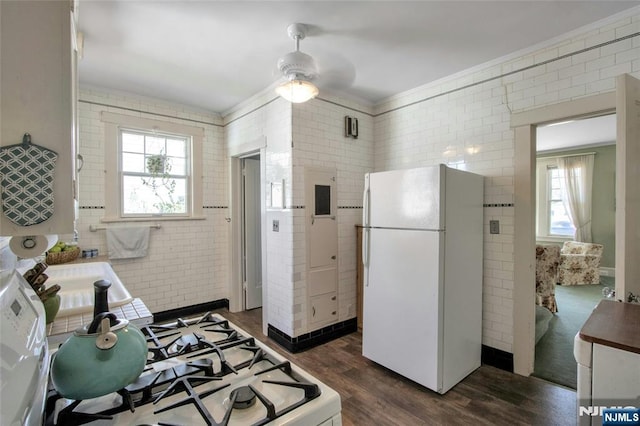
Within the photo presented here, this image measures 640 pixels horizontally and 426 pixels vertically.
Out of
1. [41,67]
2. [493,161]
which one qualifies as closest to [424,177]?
[493,161]

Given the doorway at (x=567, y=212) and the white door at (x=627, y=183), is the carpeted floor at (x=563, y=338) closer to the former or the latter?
the doorway at (x=567, y=212)

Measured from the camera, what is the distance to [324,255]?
3156 millimetres

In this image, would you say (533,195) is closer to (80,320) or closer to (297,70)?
(297,70)

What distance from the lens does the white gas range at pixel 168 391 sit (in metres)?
0.61

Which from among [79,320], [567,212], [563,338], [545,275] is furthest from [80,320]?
[567,212]

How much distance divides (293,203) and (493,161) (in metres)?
1.87

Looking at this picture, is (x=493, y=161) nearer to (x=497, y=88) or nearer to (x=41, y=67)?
(x=497, y=88)

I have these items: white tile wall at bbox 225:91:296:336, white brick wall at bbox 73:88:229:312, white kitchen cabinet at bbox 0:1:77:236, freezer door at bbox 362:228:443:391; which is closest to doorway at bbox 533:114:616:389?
freezer door at bbox 362:228:443:391

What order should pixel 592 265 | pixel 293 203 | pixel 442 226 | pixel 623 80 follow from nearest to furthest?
pixel 623 80 → pixel 442 226 → pixel 293 203 → pixel 592 265

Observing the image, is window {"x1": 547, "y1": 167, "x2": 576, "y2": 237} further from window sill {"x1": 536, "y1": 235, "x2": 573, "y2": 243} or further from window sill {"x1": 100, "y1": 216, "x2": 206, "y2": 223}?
window sill {"x1": 100, "y1": 216, "x2": 206, "y2": 223}

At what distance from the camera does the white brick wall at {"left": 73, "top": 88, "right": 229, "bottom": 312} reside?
10.5ft

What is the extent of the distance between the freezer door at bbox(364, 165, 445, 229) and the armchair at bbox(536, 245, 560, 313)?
8.19ft

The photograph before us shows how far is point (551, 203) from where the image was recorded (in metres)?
6.86

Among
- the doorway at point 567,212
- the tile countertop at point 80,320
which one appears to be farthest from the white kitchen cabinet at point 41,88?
the doorway at point 567,212
